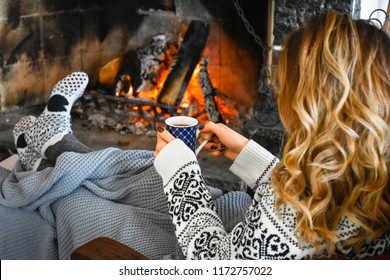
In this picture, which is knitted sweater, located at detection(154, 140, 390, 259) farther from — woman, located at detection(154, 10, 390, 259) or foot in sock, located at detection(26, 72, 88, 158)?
foot in sock, located at detection(26, 72, 88, 158)

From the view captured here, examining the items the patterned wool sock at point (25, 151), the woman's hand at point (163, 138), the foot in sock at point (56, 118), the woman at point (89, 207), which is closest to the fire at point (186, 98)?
the foot in sock at point (56, 118)

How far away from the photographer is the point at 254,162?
138 centimetres

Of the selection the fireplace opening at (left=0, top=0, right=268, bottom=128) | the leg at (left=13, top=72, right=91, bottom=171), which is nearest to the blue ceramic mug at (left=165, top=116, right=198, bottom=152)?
the leg at (left=13, top=72, right=91, bottom=171)

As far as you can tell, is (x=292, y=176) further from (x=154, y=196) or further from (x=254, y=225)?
(x=154, y=196)

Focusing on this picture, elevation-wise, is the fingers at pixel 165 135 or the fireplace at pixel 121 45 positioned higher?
the fingers at pixel 165 135

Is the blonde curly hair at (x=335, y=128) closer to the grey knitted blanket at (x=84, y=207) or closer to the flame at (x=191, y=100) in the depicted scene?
the grey knitted blanket at (x=84, y=207)

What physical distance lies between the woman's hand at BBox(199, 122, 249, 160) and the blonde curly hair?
380 millimetres

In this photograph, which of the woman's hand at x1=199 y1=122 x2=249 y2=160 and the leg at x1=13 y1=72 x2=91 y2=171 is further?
the leg at x1=13 y1=72 x2=91 y2=171

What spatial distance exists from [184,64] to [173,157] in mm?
1477

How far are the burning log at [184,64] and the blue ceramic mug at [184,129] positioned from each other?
1370 mm

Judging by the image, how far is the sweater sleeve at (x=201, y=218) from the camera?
1029 mm

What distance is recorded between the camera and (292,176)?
995 mm

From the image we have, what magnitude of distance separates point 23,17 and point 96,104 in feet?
1.65

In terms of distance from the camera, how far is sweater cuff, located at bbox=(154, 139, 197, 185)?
1.24m
